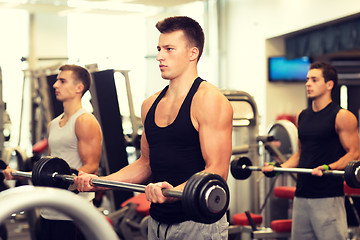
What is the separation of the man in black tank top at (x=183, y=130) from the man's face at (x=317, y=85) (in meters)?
1.43

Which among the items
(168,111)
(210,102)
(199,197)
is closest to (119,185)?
(168,111)

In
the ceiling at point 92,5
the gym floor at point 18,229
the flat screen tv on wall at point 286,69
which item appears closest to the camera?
the gym floor at point 18,229

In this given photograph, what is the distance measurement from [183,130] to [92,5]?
718cm

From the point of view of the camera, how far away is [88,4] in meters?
8.51

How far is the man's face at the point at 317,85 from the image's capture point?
318 cm

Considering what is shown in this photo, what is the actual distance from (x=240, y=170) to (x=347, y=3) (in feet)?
11.3

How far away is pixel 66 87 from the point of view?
9.71 ft

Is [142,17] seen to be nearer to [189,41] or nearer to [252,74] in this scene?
[252,74]

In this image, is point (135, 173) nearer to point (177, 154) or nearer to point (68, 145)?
point (177, 154)

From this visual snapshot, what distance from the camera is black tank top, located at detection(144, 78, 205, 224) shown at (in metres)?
1.82

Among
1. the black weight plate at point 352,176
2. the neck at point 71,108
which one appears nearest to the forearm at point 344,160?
the black weight plate at point 352,176

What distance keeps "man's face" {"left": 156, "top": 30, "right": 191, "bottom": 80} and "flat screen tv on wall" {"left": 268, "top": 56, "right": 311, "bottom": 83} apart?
19.9 ft

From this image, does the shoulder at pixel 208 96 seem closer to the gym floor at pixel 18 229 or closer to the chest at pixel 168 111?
the chest at pixel 168 111

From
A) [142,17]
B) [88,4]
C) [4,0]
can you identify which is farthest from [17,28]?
[142,17]
